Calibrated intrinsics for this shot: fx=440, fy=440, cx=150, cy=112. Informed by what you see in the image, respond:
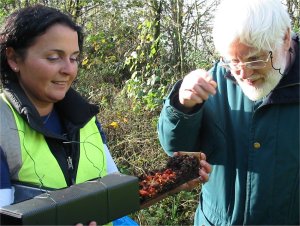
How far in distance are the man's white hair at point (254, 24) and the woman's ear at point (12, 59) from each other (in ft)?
3.07

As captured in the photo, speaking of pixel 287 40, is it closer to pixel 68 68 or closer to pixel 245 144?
pixel 245 144

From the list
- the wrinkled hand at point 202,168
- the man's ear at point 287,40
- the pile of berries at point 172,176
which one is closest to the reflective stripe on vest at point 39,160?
the pile of berries at point 172,176

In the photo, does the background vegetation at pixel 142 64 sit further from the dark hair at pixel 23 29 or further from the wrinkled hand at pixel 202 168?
the dark hair at pixel 23 29

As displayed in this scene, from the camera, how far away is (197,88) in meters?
1.86

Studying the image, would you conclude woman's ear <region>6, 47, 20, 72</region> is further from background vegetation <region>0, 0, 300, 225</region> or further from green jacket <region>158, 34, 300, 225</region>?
background vegetation <region>0, 0, 300, 225</region>

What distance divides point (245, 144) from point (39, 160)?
96 cm

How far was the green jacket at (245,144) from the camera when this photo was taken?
2.01 meters

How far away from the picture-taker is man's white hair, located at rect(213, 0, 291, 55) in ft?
6.22

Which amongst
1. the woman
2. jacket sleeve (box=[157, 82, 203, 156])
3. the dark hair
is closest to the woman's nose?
the woman

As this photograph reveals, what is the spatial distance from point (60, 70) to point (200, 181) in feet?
2.94

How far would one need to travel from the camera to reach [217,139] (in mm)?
2139

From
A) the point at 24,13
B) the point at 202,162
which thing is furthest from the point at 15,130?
the point at 202,162

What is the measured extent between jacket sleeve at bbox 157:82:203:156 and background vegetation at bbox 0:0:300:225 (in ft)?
6.55

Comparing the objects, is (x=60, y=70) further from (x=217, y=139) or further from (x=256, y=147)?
(x=256, y=147)
